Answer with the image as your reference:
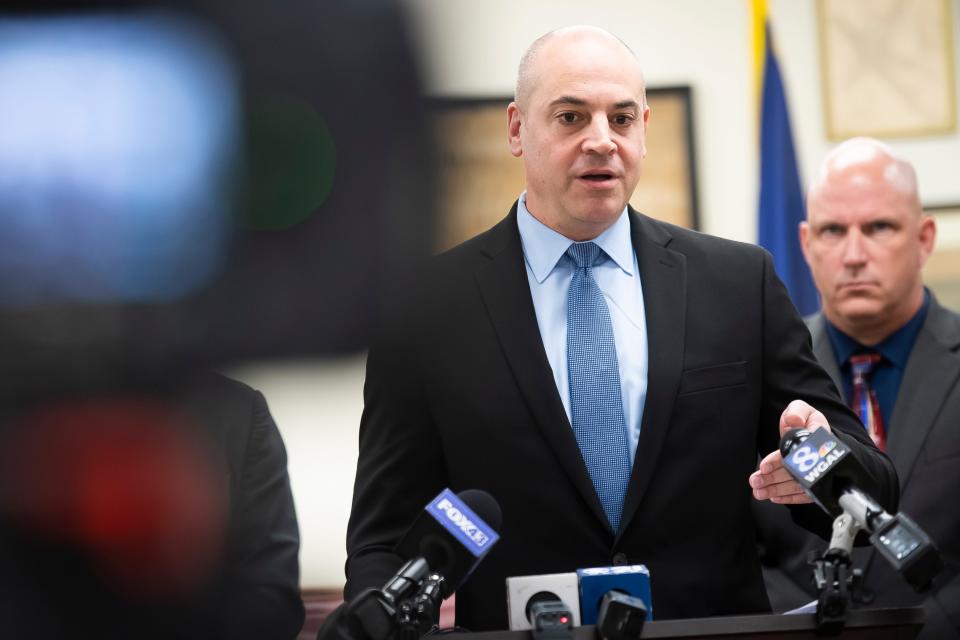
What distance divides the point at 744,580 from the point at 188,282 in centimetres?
130

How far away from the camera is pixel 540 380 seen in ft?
4.65

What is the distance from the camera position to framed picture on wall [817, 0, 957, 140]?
4.38m

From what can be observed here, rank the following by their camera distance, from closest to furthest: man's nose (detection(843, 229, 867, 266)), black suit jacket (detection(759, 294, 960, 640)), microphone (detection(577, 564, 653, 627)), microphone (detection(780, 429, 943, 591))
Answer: microphone (detection(780, 429, 943, 591))
microphone (detection(577, 564, 653, 627))
black suit jacket (detection(759, 294, 960, 640))
man's nose (detection(843, 229, 867, 266))

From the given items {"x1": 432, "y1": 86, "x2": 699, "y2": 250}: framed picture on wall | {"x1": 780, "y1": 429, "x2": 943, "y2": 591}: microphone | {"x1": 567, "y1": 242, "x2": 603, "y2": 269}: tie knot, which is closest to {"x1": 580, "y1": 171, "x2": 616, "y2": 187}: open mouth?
{"x1": 567, "y1": 242, "x2": 603, "y2": 269}: tie knot

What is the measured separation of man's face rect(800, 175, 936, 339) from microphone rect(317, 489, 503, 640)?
1.56m

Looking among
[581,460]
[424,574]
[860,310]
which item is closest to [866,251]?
[860,310]

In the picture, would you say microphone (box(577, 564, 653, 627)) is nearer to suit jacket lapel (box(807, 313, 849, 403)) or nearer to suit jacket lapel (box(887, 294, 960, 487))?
suit jacket lapel (box(887, 294, 960, 487))

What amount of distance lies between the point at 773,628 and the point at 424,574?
33 cm

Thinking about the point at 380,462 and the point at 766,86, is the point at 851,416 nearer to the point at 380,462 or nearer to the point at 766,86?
the point at 380,462

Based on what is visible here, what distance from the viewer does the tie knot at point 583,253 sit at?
4.81 feet

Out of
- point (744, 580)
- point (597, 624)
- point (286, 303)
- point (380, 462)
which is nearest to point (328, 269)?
point (286, 303)

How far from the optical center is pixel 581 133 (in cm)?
141

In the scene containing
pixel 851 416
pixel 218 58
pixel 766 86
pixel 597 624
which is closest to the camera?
pixel 218 58

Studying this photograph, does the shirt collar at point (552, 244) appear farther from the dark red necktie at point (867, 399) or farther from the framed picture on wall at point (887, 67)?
the framed picture on wall at point (887, 67)
